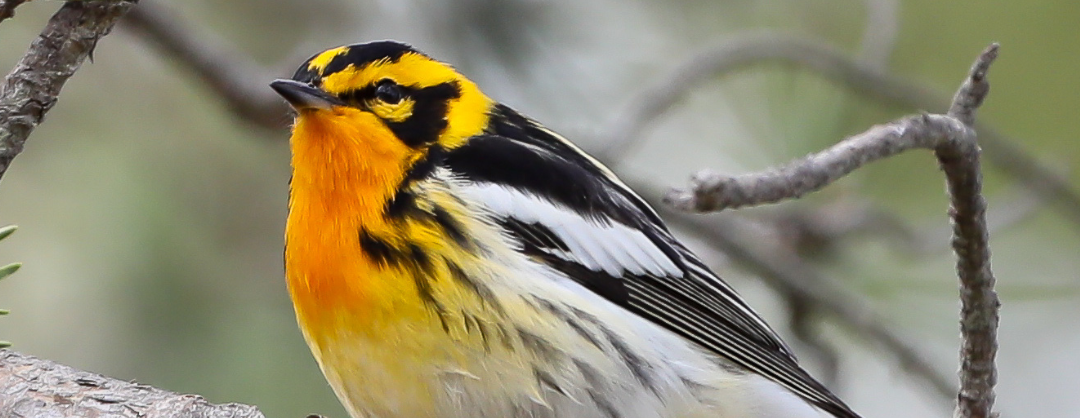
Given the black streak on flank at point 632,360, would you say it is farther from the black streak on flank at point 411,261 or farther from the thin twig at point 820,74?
the thin twig at point 820,74

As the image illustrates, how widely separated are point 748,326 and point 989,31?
2094mm

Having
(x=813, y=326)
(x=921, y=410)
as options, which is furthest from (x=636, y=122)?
(x=921, y=410)

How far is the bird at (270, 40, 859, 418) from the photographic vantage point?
7.00 ft

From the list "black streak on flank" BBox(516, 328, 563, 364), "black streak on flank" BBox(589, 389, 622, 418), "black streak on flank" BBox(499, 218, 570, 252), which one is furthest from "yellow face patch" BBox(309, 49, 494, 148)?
"black streak on flank" BBox(589, 389, 622, 418)

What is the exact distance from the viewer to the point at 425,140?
2.52 metres

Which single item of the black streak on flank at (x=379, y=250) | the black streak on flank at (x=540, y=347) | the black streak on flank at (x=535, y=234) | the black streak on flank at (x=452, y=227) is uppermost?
the black streak on flank at (x=535, y=234)

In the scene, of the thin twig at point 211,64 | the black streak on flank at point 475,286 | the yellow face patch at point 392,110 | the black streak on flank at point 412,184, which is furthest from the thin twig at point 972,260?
the thin twig at point 211,64

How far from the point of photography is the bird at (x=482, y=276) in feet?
7.00

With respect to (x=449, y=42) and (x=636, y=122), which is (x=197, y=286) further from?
(x=636, y=122)

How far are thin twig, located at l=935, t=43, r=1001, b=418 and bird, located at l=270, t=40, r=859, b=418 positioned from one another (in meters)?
0.42

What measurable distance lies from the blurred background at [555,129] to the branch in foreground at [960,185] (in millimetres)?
1186

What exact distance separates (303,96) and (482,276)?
56cm

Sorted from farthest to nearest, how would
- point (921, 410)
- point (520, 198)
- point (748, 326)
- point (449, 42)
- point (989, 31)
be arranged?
point (921, 410) < point (989, 31) < point (449, 42) < point (748, 326) < point (520, 198)

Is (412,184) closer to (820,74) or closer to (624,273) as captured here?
(624,273)
